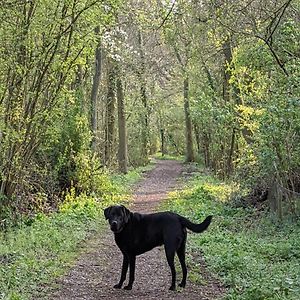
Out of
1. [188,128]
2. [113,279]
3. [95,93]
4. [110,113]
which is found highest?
[95,93]

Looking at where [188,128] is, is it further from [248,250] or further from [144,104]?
[248,250]

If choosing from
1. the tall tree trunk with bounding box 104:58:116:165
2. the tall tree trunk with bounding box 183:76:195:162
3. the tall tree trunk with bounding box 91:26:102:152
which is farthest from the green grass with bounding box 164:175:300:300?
the tall tree trunk with bounding box 183:76:195:162

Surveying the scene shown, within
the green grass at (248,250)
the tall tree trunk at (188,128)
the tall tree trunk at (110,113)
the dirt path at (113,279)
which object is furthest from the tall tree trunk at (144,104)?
the dirt path at (113,279)

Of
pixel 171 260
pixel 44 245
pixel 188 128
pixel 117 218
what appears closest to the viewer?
pixel 171 260

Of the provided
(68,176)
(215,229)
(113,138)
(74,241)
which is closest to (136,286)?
(74,241)

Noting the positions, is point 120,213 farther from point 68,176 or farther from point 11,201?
point 68,176

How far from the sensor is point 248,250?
10.2 m

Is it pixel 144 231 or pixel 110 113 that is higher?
pixel 110 113

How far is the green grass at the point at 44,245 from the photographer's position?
24.5ft

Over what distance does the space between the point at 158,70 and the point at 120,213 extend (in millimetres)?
26196

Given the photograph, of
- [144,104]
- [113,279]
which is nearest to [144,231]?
[113,279]

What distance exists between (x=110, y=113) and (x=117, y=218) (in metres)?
20.2

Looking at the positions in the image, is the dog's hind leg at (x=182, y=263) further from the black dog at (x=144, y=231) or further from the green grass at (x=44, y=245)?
the green grass at (x=44, y=245)

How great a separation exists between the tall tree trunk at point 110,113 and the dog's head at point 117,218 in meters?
19.5
